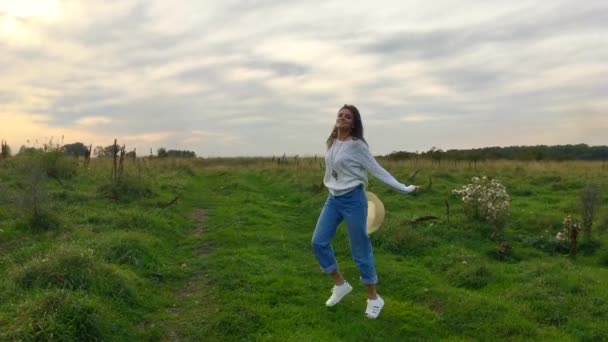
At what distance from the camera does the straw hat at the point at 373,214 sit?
20.2 ft

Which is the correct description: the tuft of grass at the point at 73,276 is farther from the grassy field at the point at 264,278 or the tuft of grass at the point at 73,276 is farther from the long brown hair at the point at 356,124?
the long brown hair at the point at 356,124

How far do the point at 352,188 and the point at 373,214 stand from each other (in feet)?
2.29

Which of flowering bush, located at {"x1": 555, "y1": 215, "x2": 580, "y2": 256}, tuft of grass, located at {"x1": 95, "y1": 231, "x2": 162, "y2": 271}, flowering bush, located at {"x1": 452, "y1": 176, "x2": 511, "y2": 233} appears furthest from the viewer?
flowering bush, located at {"x1": 452, "y1": 176, "x2": 511, "y2": 233}

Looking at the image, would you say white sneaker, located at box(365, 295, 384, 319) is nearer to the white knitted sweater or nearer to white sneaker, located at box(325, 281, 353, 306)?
white sneaker, located at box(325, 281, 353, 306)

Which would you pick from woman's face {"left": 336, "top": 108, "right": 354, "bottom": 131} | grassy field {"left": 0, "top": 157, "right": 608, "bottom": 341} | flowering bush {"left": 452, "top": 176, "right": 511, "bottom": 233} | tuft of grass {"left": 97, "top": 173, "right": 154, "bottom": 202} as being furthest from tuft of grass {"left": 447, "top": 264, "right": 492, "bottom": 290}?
tuft of grass {"left": 97, "top": 173, "right": 154, "bottom": 202}

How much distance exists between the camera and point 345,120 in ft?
18.8

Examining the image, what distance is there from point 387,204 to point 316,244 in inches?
343

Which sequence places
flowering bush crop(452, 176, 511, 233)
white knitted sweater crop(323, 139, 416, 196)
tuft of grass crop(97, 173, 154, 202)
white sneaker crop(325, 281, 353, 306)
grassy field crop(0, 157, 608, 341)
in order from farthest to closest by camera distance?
1. tuft of grass crop(97, 173, 154, 202)
2. flowering bush crop(452, 176, 511, 233)
3. white sneaker crop(325, 281, 353, 306)
4. white knitted sweater crop(323, 139, 416, 196)
5. grassy field crop(0, 157, 608, 341)

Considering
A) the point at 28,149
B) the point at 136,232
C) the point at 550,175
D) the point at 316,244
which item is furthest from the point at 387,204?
the point at 28,149

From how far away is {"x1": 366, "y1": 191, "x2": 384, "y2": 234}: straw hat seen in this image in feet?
20.2

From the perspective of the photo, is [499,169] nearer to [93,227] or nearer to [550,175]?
[550,175]

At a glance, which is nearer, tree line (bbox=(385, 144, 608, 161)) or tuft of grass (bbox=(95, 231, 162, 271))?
tuft of grass (bbox=(95, 231, 162, 271))

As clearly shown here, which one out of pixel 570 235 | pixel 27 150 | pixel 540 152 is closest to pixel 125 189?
pixel 27 150

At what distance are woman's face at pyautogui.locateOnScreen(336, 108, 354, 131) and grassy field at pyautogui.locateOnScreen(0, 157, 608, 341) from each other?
6.95ft
